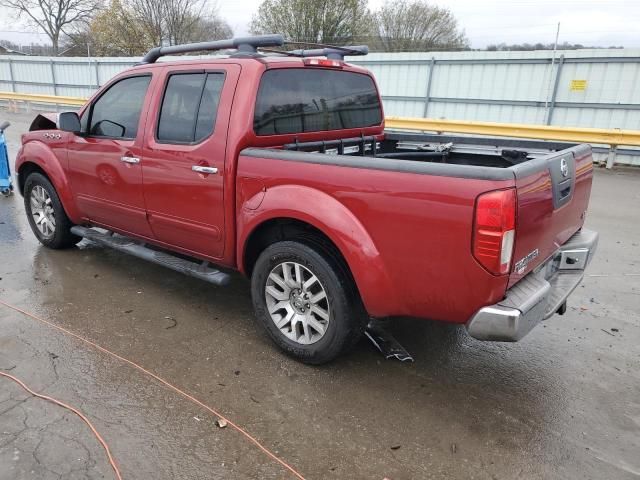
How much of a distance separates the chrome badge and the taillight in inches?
6.2

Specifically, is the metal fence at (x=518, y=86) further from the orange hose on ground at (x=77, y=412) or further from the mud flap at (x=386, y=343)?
the orange hose on ground at (x=77, y=412)

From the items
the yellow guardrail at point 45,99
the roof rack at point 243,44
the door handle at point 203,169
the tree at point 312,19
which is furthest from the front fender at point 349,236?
the tree at point 312,19

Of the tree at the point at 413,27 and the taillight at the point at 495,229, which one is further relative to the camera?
the tree at the point at 413,27

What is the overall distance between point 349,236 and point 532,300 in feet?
3.46

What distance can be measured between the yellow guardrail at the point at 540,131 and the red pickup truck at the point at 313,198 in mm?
8086

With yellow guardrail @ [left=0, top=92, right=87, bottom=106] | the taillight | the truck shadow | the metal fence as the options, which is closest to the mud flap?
the truck shadow

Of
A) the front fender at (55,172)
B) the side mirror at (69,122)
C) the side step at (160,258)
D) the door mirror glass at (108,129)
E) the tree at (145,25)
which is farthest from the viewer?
the tree at (145,25)

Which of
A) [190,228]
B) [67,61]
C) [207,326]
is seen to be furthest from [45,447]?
[67,61]

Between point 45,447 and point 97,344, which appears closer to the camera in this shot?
point 45,447

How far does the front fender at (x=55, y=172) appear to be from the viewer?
498cm

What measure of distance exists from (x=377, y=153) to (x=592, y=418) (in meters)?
2.79

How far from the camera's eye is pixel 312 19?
103 feet

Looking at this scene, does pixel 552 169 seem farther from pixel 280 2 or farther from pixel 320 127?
pixel 280 2

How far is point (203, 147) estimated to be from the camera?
3.64m
